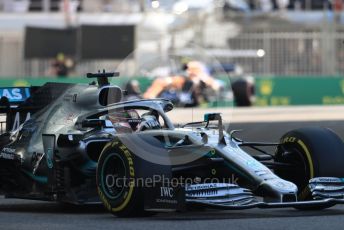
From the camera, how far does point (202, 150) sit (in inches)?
284

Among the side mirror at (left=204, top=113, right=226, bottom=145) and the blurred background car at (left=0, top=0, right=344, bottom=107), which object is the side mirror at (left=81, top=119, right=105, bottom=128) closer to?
the side mirror at (left=204, top=113, right=226, bottom=145)

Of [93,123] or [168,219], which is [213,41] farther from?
[168,219]

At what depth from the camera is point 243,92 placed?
92.9ft

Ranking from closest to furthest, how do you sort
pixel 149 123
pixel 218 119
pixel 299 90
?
pixel 218 119
pixel 149 123
pixel 299 90

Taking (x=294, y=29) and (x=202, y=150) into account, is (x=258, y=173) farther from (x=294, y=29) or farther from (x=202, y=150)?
(x=294, y=29)

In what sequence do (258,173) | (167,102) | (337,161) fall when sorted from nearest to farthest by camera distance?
(258,173), (337,161), (167,102)

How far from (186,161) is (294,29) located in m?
23.5

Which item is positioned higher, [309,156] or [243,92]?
[309,156]

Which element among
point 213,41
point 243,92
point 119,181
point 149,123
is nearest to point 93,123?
point 149,123

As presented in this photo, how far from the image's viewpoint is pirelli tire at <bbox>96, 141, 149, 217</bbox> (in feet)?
22.9

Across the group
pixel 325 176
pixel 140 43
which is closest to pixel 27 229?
pixel 325 176

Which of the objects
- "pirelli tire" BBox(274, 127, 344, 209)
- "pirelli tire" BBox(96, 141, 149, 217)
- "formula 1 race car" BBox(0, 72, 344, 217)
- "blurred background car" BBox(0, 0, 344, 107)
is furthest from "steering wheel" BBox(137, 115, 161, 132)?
"blurred background car" BBox(0, 0, 344, 107)

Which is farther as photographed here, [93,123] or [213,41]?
[213,41]

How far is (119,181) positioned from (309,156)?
1729 millimetres
